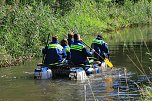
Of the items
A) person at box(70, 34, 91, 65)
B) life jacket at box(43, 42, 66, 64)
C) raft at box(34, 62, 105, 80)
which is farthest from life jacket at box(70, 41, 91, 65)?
life jacket at box(43, 42, 66, 64)

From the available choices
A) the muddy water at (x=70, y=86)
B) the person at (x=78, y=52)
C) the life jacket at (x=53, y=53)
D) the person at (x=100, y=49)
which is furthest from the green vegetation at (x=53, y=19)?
the person at (x=78, y=52)

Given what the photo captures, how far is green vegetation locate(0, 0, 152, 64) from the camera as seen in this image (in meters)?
21.9

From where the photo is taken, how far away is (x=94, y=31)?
3666 cm

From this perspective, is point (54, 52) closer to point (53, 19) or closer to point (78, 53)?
point (78, 53)

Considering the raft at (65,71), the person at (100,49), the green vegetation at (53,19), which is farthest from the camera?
the green vegetation at (53,19)

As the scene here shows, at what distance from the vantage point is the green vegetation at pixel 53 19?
2186cm

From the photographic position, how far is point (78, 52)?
1675 centimetres

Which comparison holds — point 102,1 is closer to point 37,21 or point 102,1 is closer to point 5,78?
point 37,21

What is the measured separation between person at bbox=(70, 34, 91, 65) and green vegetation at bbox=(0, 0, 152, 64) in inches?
162

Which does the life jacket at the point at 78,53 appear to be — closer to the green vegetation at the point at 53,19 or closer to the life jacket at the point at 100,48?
the life jacket at the point at 100,48

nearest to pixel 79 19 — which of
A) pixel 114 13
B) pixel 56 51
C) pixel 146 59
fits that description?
pixel 114 13

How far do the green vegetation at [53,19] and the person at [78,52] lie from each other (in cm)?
411

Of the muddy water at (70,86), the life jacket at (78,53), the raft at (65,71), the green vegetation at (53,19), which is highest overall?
the green vegetation at (53,19)

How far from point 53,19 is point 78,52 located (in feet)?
39.3
